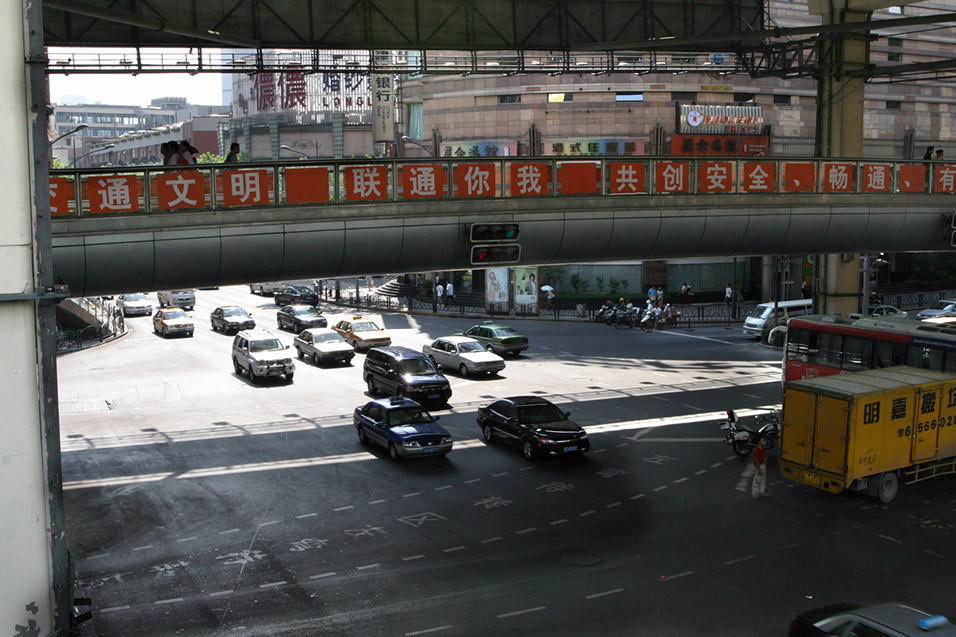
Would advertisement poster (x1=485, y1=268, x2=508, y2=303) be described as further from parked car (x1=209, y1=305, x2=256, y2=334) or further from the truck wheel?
the truck wheel

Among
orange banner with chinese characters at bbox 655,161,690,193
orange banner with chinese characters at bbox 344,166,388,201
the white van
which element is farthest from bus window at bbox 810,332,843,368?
the white van

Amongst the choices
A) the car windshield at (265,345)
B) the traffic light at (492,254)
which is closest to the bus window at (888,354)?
the traffic light at (492,254)

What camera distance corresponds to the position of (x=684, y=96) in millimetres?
61188

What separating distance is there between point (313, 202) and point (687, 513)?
1085 cm

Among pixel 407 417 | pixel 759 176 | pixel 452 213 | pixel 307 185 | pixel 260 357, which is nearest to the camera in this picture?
pixel 307 185

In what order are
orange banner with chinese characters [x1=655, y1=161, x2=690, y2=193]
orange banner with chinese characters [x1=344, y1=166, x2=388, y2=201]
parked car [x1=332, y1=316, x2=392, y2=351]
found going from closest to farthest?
orange banner with chinese characters [x1=344, y1=166, x2=388, y2=201], orange banner with chinese characters [x1=655, y1=161, x2=690, y2=193], parked car [x1=332, y1=316, x2=392, y2=351]

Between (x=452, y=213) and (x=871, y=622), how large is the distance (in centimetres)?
1345

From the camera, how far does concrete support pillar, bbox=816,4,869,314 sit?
3225 centimetres

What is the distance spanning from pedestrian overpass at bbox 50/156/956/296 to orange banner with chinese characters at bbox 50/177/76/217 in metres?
0.03

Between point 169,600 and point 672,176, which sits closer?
point 169,600

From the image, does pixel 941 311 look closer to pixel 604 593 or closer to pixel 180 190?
pixel 604 593

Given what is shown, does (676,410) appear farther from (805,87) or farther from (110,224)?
(805,87)

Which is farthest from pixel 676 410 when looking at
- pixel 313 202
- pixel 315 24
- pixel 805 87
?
pixel 805 87

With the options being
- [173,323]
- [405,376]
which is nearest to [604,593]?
[405,376]
